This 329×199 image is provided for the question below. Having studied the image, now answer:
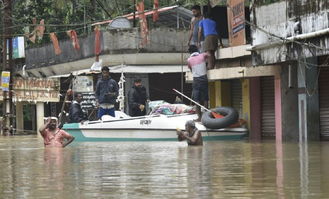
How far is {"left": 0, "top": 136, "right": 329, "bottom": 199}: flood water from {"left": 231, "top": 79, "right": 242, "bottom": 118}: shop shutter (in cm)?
981

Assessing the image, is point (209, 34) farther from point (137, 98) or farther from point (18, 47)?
point (18, 47)

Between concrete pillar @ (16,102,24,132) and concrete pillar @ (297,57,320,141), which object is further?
concrete pillar @ (16,102,24,132)

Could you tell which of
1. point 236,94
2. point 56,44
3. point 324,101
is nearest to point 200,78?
point 324,101

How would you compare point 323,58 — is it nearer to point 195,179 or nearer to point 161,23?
point 195,179

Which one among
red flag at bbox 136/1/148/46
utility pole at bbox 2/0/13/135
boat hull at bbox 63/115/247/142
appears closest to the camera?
boat hull at bbox 63/115/247/142

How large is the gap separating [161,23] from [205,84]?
14.0 m

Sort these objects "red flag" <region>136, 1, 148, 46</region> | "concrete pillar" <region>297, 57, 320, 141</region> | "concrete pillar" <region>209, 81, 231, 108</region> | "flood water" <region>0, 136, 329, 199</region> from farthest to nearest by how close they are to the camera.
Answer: "red flag" <region>136, 1, 148, 46</region>, "concrete pillar" <region>209, 81, 231, 108</region>, "concrete pillar" <region>297, 57, 320, 141</region>, "flood water" <region>0, 136, 329, 199</region>

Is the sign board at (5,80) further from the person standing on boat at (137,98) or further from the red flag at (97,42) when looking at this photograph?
the person standing on boat at (137,98)

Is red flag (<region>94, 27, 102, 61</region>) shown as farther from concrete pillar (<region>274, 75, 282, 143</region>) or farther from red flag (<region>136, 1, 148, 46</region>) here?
concrete pillar (<region>274, 75, 282, 143</region>)

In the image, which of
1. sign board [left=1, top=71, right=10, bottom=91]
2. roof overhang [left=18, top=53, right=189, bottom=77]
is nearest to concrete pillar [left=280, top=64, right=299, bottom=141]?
roof overhang [left=18, top=53, right=189, bottom=77]

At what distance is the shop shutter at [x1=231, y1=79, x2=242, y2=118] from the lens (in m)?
25.5

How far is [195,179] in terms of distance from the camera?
9883mm

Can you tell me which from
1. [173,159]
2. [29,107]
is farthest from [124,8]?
[173,159]

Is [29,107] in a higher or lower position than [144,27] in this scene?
lower
